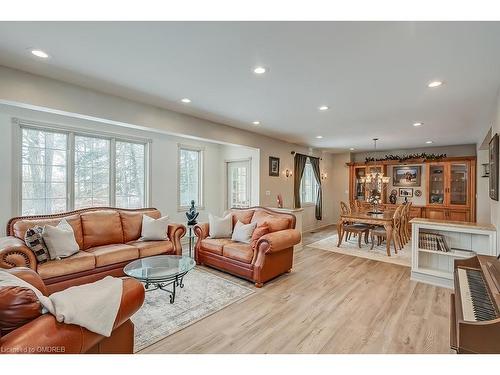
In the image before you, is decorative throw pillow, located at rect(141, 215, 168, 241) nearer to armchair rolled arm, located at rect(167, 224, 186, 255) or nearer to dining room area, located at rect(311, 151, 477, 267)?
armchair rolled arm, located at rect(167, 224, 186, 255)

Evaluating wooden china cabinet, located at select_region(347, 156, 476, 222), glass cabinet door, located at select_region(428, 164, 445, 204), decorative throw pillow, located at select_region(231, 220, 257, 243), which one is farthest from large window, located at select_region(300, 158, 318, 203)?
decorative throw pillow, located at select_region(231, 220, 257, 243)

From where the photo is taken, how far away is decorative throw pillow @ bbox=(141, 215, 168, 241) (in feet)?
13.1

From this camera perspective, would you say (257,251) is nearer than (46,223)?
No

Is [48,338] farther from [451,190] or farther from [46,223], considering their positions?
[451,190]

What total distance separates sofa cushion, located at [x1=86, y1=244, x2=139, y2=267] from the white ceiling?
2147mm

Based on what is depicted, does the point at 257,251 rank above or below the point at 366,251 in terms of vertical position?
above

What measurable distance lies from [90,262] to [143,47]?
260 cm

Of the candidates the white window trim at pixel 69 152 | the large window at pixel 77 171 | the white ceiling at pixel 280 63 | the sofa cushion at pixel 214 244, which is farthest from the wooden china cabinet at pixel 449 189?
the large window at pixel 77 171

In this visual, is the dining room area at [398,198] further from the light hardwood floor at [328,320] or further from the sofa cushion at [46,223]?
the sofa cushion at [46,223]

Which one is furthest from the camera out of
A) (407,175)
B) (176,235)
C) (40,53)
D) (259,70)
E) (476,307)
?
(407,175)

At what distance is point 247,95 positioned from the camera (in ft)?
11.0

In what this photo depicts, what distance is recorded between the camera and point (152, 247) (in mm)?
3773

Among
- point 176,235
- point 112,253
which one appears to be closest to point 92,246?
point 112,253

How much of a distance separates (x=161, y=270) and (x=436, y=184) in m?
7.64
